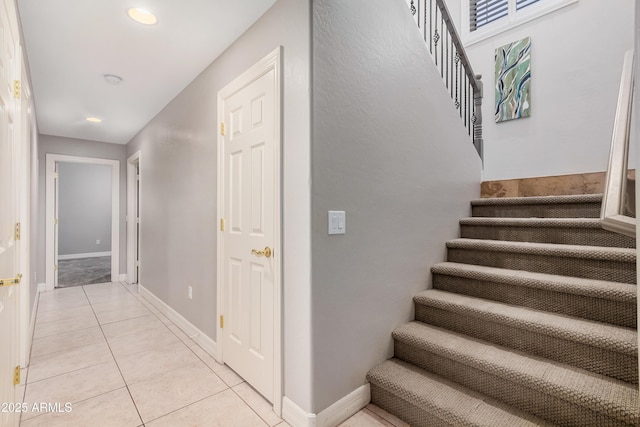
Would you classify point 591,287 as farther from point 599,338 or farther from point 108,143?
point 108,143

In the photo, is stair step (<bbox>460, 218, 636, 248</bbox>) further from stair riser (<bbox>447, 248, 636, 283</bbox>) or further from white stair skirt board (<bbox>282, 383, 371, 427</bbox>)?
white stair skirt board (<bbox>282, 383, 371, 427</bbox>)

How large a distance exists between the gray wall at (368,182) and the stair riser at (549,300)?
0.28 m

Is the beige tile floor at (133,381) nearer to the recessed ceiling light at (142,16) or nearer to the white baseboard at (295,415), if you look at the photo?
the white baseboard at (295,415)

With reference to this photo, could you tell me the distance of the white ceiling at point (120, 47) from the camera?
1892mm

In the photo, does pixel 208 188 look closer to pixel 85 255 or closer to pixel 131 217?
pixel 131 217

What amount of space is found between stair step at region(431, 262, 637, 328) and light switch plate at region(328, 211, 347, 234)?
103cm

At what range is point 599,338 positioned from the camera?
4.66 feet

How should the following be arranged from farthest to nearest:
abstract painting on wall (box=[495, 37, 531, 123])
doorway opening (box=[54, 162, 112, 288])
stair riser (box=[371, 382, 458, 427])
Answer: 1. doorway opening (box=[54, 162, 112, 288])
2. abstract painting on wall (box=[495, 37, 531, 123])
3. stair riser (box=[371, 382, 458, 427])

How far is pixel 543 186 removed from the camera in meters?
3.11

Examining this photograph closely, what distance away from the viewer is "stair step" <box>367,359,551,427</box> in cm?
141

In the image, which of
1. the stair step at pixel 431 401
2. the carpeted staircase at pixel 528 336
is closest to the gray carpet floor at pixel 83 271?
the stair step at pixel 431 401

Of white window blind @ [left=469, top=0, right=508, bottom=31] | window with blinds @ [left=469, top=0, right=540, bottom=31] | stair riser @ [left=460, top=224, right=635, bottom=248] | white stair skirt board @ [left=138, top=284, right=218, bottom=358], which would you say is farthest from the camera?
white window blind @ [left=469, top=0, right=508, bottom=31]

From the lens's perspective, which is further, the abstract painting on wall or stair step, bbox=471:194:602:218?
the abstract painting on wall

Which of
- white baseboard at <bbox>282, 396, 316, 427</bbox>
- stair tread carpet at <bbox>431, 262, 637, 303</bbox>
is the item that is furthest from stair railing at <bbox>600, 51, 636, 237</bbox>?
white baseboard at <bbox>282, 396, 316, 427</bbox>
